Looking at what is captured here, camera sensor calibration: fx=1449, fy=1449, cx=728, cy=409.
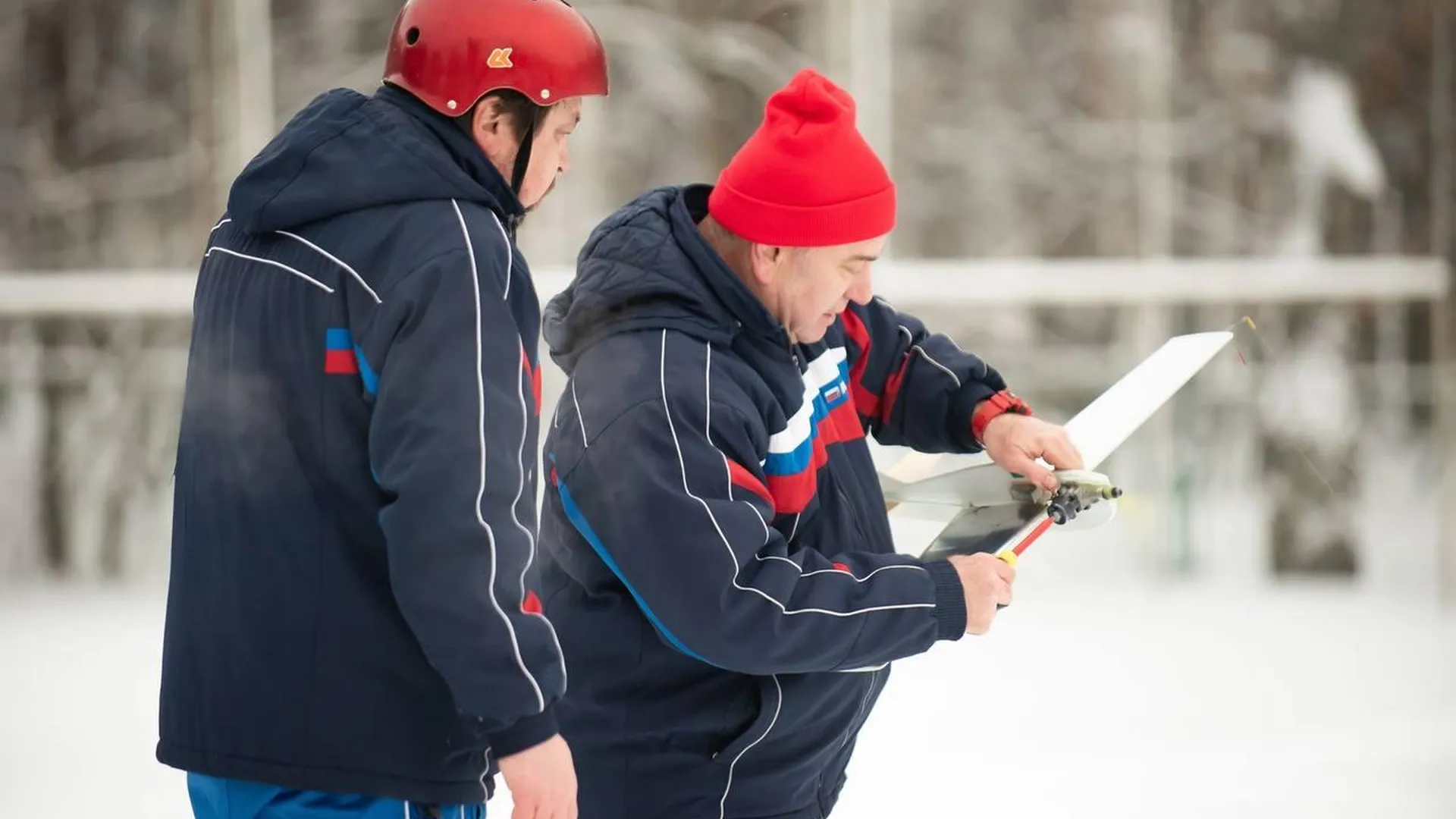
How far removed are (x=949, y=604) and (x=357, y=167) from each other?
30.0 inches

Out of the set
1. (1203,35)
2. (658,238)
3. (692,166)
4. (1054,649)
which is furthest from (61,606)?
(1203,35)

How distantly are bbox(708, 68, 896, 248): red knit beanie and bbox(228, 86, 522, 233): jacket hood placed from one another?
33 centimetres

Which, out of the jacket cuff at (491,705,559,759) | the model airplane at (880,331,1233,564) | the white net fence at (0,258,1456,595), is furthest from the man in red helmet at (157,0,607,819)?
the white net fence at (0,258,1456,595)

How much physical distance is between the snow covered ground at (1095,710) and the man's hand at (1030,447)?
1.68 m

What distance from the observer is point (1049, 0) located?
506cm

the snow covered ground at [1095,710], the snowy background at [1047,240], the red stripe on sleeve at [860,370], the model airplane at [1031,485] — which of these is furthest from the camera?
the snowy background at [1047,240]

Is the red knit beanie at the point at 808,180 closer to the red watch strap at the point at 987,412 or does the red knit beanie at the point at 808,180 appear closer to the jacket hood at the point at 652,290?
the jacket hood at the point at 652,290

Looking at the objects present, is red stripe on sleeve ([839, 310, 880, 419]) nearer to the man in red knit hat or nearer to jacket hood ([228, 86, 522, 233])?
the man in red knit hat

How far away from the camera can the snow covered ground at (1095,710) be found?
3451 millimetres

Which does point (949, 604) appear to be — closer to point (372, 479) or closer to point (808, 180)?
point (808, 180)

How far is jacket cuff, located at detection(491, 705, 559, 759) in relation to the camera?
1277mm

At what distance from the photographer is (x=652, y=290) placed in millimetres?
1540

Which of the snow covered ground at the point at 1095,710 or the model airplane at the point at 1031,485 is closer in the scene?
the model airplane at the point at 1031,485

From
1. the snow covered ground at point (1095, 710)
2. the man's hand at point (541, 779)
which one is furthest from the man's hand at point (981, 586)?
the snow covered ground at point (1095, 710)
